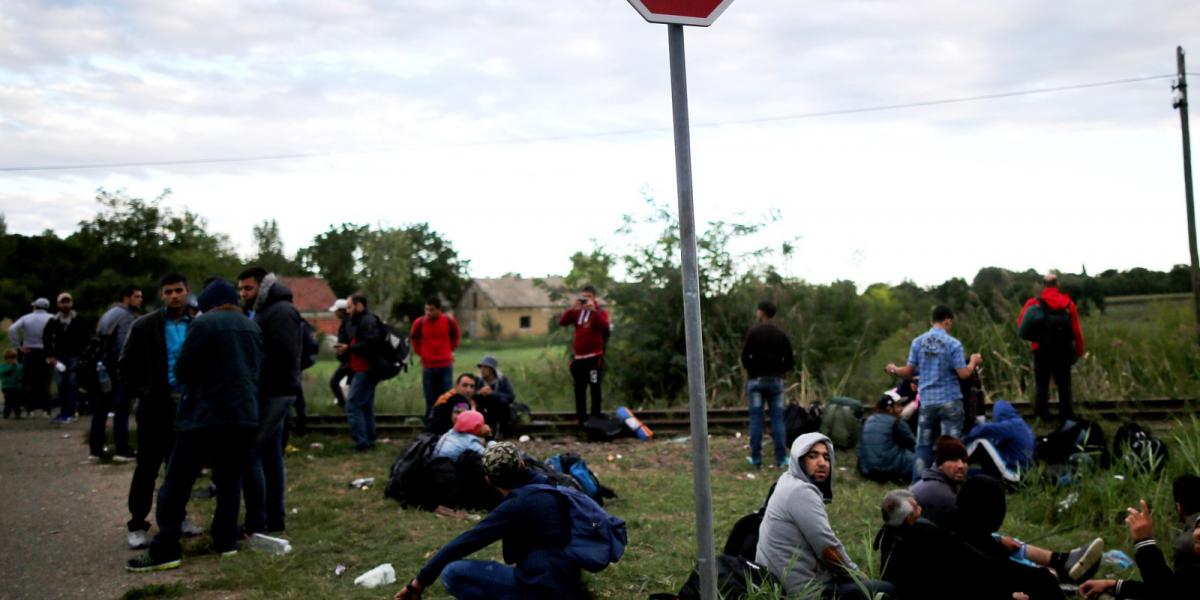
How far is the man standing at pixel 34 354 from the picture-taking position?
49.8 ft

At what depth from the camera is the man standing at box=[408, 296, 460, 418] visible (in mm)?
12164

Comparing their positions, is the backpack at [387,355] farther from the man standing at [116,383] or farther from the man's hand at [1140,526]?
the man's hand at [1140,526]

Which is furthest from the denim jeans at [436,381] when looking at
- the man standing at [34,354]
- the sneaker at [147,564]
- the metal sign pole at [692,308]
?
the metal sign pole at [692,308]

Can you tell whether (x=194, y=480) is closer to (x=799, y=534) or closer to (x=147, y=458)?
(x=147, y=458)

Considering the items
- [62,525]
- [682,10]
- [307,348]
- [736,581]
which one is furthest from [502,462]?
[307,348]

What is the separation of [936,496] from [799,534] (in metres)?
1.63

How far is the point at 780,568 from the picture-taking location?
5.18 m

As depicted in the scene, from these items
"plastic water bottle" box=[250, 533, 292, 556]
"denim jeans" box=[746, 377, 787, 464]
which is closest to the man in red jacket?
"denim jeans" box=[746, 377, 787, 464]

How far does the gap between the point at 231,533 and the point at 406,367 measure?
5.32 metres

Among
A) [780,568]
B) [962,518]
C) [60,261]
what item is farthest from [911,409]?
[60,261]

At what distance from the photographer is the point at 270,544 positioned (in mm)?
7004

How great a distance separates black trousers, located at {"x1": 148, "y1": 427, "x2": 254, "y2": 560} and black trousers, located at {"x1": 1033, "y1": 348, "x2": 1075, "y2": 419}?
877 cm

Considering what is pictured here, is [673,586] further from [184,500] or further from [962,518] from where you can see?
[184,500]

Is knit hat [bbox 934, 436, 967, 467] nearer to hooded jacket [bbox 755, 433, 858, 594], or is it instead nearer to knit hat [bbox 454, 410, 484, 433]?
hooded jacket [bbox 755, 433, 858, 594]
